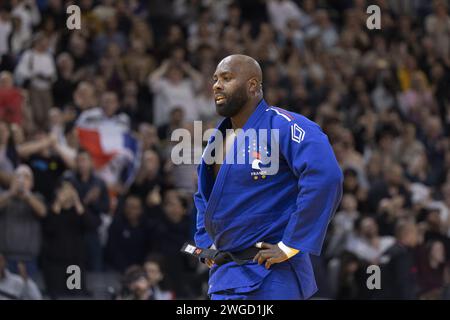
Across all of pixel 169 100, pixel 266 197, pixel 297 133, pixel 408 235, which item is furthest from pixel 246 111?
pixel 169 100

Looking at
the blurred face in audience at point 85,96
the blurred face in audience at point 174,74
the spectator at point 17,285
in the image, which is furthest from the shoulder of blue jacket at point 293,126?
the blurred face in audience at point 174,74

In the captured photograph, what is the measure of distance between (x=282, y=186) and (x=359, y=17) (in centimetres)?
1059

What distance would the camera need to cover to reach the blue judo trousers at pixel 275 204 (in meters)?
5.38

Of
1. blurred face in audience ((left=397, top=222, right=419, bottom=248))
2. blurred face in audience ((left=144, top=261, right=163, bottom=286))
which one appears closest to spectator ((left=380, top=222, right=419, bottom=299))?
blurred face in audience ((left=397, top=222, right=419, bottom=248))

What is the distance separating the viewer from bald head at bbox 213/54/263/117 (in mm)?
5660

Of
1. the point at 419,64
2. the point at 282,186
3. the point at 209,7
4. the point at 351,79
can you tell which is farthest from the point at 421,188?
the point at 282,186

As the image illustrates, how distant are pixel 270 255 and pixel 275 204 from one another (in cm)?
30

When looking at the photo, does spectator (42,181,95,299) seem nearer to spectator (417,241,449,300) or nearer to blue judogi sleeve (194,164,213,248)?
spectator (417,241,449,300)

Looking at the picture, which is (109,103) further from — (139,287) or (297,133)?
(297,133)

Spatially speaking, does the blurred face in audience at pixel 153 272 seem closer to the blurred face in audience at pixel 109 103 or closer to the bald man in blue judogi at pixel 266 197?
the blurred face in audience at pixel 109 103

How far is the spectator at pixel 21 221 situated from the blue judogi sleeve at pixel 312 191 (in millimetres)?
5290

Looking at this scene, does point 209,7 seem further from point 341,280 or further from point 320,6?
point 341,280

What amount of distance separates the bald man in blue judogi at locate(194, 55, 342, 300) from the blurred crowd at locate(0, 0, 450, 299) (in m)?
3.71

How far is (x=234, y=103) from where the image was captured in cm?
567
